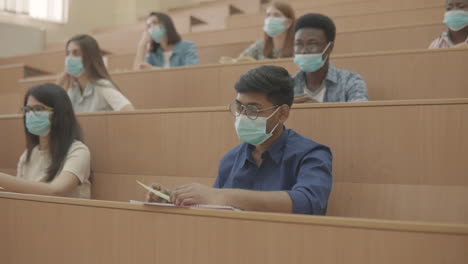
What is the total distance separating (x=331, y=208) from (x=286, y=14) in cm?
74

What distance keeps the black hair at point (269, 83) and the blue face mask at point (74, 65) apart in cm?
68

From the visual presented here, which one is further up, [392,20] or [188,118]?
[392,20]

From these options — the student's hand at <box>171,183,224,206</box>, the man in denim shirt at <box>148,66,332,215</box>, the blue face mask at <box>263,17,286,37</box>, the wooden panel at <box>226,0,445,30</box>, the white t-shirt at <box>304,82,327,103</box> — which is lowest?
the student's hand at <box>171,183,224,206</box>

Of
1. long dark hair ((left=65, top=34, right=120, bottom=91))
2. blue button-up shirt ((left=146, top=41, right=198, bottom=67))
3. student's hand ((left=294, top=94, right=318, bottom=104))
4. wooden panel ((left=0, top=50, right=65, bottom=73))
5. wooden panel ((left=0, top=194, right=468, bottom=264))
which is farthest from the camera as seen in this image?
wooden panel ((left=0, top=50, right=65, bottom=73))

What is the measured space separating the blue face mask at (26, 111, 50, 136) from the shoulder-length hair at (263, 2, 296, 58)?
0.65m

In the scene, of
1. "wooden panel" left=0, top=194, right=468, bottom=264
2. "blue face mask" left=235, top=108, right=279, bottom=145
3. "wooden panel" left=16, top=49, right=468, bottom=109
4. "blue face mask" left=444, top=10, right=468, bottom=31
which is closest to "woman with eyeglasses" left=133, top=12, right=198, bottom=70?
"wooden panel" left=16, top=49, right=468, bottom=109

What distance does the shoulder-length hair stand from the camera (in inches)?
53.9

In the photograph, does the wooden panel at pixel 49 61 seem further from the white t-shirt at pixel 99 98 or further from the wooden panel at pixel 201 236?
the wooden panel at pixel 201 236

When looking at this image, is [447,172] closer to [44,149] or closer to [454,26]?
[454,26]

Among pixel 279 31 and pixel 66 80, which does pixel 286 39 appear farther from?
pixel 66 80

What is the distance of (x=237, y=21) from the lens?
2.16 m

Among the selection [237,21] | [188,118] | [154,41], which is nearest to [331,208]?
[188,118]

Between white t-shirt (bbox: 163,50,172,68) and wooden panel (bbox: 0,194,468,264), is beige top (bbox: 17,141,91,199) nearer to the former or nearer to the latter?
wooden panel (bbox: 0,194,468,264)

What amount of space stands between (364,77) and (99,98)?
2.11 feet
